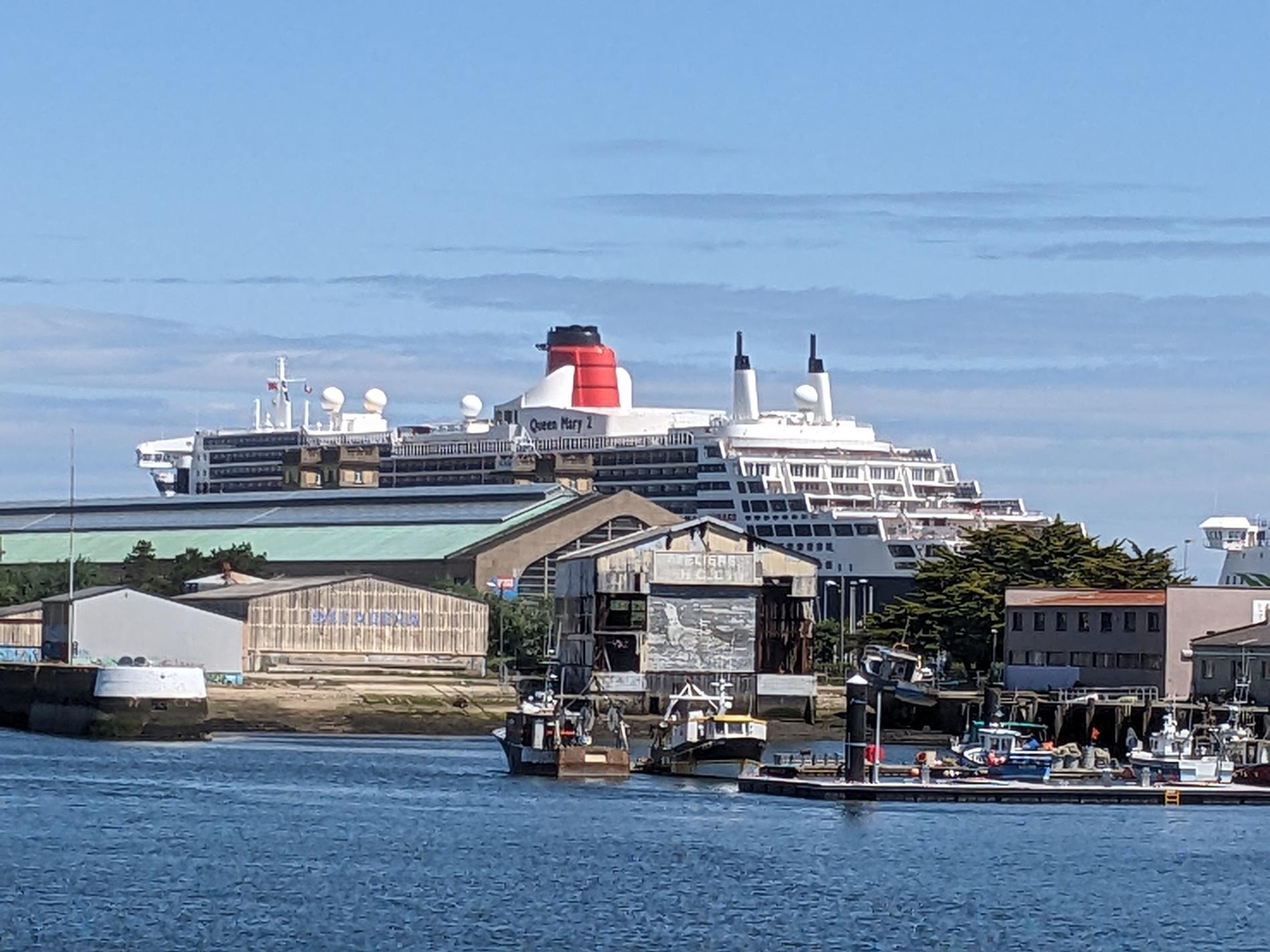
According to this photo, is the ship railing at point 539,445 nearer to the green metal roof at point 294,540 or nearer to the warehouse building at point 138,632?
the green metal roof at point 294,540

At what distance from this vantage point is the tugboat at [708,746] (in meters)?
73.5

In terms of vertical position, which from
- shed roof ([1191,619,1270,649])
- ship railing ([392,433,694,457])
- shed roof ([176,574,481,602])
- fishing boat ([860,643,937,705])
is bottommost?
fishing boat ([860,643,937,705])

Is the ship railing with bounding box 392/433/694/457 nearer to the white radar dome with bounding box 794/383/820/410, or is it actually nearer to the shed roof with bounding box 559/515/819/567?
the white radar dome with bounding box 794/383/820/410

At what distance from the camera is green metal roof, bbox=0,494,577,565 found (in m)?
140

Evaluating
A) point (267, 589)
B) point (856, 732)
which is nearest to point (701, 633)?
point (267, 589)

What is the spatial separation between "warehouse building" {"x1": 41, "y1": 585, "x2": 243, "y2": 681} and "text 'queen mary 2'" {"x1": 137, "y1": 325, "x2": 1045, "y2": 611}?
44.4m

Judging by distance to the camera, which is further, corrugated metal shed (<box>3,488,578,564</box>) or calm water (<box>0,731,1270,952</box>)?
corrugated metal shed (<box>3,488,578,564</box>)

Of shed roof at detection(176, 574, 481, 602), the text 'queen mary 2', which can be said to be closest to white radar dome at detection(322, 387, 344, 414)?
the text 'queen mary 2'

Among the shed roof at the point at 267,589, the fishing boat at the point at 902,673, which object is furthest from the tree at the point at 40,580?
the fishing boat at the point at 902,673

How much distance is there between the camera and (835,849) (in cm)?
5591

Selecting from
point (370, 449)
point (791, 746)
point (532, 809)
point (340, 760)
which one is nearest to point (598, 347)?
point (370, 449)

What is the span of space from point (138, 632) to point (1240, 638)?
3735cm

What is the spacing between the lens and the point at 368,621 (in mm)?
116500

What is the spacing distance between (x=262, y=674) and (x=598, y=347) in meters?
82.4
